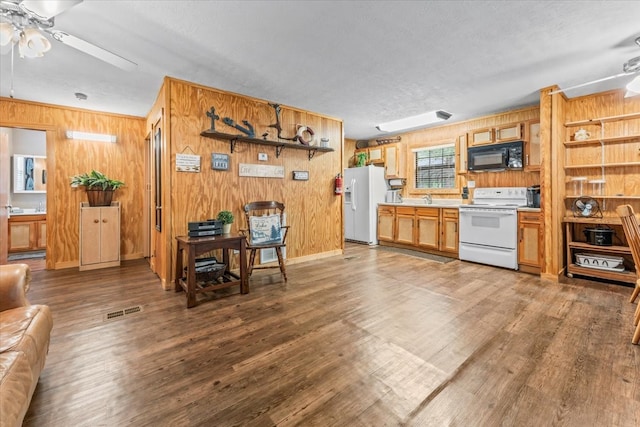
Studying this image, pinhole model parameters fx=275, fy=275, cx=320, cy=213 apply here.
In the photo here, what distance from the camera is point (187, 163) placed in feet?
10.9

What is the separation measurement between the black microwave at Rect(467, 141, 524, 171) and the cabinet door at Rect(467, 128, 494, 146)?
94 mm

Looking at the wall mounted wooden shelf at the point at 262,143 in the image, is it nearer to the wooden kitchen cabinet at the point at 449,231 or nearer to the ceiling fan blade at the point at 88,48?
the ceiling fan blade at the point at 88,48

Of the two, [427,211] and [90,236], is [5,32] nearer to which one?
[90,236]

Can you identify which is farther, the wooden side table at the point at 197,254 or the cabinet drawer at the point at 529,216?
the cabinet drawer at the point at 529,216

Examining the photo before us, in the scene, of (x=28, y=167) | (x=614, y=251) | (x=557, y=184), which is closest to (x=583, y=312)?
(x=614, y=251)

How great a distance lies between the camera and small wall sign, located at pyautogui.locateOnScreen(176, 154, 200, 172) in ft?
10.8

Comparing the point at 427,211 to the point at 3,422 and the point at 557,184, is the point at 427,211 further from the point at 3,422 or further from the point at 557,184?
the point at 3,422

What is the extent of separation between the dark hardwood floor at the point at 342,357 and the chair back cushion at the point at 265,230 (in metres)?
0.62

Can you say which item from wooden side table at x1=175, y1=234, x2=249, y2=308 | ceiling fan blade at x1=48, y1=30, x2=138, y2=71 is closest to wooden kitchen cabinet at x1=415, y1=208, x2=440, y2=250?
wooden side table at x1=175, y1=234, x2=249, y2=308

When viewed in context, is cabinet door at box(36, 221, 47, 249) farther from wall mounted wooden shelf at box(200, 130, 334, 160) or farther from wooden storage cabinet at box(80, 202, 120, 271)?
wall mounted wooden shelf at box(200, 130, 334, 160)

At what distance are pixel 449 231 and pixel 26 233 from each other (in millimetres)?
7669

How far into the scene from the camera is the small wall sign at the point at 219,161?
3.53 metres

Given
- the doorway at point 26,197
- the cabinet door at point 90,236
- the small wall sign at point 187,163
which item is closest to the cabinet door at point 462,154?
the small wall sign at point 187,163

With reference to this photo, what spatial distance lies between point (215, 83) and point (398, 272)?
345cm
